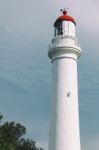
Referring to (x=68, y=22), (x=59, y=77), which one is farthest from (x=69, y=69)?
(x=68, y=22)

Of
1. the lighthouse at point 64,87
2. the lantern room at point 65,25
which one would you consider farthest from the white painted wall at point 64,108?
the lantern room at point 65,25

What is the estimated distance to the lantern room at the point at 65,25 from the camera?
2548 centimetres

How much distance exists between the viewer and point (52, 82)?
25016mm

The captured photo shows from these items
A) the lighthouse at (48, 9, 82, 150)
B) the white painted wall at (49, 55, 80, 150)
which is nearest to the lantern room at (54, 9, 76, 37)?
the lighthouse at (48, 9, 82, 150)

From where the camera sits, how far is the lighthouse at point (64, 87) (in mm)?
23625

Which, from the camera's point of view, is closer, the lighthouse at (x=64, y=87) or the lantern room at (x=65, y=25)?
the lighthouse at (x=64, y=87)

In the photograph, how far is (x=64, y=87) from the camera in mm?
24312

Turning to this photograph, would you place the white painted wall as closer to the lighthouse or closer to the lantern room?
the lighthouse

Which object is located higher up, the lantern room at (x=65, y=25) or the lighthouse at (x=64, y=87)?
the lantern room at (x=65, y=25)

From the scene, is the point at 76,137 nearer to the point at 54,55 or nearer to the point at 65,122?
the point at 65,122

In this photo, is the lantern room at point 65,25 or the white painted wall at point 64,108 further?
the lantern room at point 65,25

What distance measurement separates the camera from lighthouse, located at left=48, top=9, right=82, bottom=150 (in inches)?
930

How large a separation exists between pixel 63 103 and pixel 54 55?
317cm

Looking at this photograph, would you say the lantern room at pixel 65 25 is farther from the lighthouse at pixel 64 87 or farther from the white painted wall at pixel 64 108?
the white painted wall at pixel 64 108
